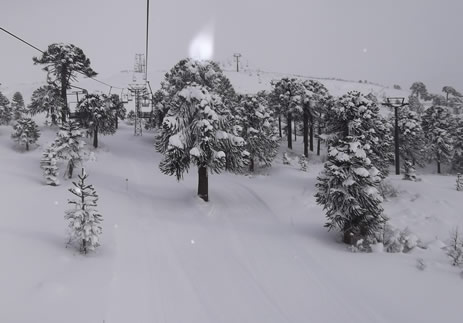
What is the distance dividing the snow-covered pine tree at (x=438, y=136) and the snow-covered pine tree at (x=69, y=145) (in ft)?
Result: 162

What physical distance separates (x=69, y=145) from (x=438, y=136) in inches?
2032

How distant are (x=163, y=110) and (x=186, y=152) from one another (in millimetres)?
27699

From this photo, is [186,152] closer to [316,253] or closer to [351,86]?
[316,253]

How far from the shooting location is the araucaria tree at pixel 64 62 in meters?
37.8

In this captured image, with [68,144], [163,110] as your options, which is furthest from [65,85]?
[68,144]

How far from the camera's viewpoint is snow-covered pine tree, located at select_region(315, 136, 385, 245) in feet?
44.6

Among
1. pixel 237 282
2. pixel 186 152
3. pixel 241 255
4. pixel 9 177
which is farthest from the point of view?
pixel 9 177

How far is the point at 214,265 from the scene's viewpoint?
11.7 meters

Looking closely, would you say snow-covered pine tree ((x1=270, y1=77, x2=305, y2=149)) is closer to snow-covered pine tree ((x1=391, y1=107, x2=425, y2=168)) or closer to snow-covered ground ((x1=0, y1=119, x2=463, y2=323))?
snow-covered pine tree ((x1=391, y1=107, x2=425, y2=168))

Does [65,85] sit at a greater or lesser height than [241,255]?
greater

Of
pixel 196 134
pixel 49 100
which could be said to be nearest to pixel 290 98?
pixel 196 134

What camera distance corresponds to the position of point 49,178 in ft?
73.1

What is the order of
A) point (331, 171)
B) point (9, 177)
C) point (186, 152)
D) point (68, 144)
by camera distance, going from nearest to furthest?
point (331, 171) < point (186, 152) < point (9, 177) < point (68, 144)

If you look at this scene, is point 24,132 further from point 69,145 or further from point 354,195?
point 354,195
